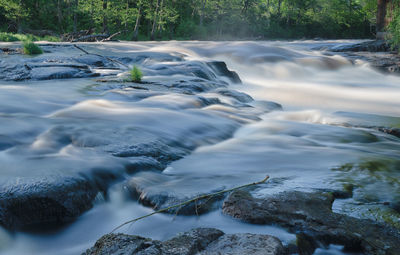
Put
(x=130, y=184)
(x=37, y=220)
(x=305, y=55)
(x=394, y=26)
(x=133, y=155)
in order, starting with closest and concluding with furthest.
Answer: (x=37, y=220)
(x=130, y=184)
(x=133, y=155)
(x=394, y=26)
(x=305, y=55)

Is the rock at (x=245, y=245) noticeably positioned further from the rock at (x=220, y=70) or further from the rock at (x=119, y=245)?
the rock at (x=220, y=70)

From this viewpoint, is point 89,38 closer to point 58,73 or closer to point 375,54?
point 58,73

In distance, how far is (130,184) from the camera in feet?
11.6

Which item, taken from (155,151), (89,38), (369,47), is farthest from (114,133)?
(89,38)

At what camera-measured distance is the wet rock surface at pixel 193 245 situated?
2.12 m

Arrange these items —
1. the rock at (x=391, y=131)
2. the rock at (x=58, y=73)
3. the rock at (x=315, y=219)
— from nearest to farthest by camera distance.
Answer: the rock at (x=315, y=219)
the rock at (x=391, y=131)
the rock at (x=58, y=73)

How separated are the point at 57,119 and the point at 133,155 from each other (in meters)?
1.97

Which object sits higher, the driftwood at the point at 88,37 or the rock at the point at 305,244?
the driftwood at the point at 88,37

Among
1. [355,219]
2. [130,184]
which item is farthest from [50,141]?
[355,219]

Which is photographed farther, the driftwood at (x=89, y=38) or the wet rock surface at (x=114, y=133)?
the driftwood at (x=89, y=38)

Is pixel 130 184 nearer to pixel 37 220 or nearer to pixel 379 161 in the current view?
pixel 37 220

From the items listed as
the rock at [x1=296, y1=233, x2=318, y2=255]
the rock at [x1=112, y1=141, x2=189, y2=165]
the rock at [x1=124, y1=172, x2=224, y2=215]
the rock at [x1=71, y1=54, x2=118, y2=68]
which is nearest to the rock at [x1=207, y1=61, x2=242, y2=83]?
the rock at [x1=71, y1=54, x2=118, y2=68]

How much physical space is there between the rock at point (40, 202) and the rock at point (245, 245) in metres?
1.30

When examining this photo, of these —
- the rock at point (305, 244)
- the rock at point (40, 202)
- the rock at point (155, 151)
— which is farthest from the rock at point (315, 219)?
the rock at point (155, 151)
